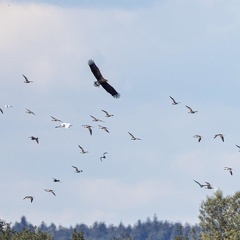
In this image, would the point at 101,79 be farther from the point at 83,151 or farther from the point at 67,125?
the point at 83,151

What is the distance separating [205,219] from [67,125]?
69.0 meters

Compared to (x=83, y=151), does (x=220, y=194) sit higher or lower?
higher

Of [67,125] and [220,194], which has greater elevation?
[220,194]

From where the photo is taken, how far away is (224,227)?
146750 mm

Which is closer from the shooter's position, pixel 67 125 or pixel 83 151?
pixel 67 125

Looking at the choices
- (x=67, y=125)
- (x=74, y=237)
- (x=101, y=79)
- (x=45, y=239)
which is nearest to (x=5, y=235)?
(x=45, y=239)

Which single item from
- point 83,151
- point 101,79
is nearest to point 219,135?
point 83,151

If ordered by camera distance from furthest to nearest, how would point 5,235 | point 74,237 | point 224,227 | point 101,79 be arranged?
→ 1. point 224,227
2. point 5,235
3. point 74,237
4. point 101,79

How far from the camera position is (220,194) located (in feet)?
489

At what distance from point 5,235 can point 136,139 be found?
4972 cm

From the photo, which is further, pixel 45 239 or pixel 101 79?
pixel 45 239

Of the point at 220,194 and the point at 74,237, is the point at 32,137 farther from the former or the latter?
the point at 220,194

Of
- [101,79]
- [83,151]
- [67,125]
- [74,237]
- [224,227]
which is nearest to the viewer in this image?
[101,79]

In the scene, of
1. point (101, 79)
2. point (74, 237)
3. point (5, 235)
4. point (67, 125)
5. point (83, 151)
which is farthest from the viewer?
point (5, 235)
